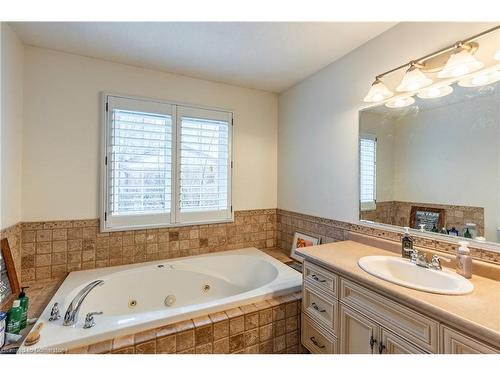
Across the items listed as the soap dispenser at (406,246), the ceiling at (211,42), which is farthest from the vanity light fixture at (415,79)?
the soap dispenser at (406,246)

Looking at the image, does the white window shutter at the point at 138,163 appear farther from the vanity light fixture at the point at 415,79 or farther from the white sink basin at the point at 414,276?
the vanity light fixture at the point at 415,79

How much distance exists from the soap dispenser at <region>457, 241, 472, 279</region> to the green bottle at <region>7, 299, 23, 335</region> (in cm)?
236

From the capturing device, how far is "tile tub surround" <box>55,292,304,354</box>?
121cm

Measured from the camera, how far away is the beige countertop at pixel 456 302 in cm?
76

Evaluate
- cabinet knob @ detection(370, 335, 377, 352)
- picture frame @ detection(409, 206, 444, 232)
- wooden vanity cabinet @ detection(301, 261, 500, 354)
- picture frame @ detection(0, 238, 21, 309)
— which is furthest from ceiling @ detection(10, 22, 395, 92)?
cabinet knob @ detection(370, 335, 377, 352)

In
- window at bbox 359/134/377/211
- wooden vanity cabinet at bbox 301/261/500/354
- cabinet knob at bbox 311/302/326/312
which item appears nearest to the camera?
wooden vanity cabinet at bbox 301/261/500/354

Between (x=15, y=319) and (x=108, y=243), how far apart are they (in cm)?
85

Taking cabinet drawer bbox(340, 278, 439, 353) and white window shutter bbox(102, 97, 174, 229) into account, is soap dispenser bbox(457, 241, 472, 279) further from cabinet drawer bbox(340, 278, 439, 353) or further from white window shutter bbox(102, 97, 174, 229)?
white window shutter bbox(102, 97, 174, 229)

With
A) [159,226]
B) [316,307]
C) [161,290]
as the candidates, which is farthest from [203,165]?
[316,307]

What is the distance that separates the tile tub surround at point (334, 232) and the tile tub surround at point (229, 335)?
2.20 ft

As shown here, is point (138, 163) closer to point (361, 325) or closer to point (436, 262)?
point (361, 325)

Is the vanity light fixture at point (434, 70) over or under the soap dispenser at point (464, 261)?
over
